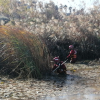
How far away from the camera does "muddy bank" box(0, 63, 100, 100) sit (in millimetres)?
6082

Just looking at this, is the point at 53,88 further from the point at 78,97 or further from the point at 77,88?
the point at 78,97

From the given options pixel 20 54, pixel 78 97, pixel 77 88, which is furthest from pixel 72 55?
pixel 78 97

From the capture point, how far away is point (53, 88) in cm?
715

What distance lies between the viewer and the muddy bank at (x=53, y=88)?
6.08 m

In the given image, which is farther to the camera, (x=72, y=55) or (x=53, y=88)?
(x=72, y=55)

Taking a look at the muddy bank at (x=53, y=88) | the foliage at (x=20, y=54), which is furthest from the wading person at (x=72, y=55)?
the foliage at (x=20, y=54)

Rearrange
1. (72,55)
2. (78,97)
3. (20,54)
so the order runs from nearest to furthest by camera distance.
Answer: (78,97), (20,54), (72,55)

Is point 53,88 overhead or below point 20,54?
below

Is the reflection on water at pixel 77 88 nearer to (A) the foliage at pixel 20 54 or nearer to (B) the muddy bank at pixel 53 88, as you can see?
(B) the muddy bank at pixel 53 88

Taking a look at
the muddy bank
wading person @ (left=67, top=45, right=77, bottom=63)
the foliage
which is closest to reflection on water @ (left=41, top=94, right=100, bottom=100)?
the muddy bank

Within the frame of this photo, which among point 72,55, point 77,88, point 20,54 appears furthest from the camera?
point 72,55

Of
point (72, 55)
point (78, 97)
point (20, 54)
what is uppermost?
point (20, 54)

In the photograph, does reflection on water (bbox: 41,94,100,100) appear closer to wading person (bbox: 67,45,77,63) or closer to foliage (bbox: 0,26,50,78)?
foliage (bbox: 0,26,50,78)

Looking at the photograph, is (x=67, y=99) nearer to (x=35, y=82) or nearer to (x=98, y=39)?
(x=35, y=82)
